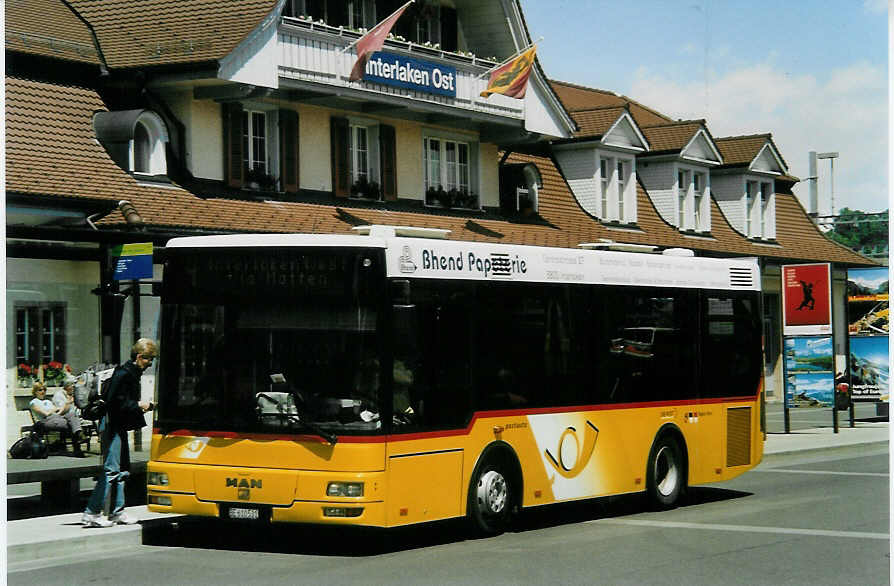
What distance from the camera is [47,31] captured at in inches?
969

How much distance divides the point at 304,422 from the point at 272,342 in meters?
0.79

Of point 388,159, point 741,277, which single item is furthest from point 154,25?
point 741,277

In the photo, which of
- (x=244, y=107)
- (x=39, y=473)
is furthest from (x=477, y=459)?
(x=244, y=107)

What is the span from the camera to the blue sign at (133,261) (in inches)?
617

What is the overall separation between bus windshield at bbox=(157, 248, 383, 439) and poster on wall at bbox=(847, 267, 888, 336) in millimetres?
35480

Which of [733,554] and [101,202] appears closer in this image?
[733,554]

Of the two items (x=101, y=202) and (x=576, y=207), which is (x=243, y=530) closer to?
(x=101, y=202)

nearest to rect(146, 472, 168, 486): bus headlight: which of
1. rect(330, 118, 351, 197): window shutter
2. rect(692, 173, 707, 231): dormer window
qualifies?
rect(330, 118, 351, 197): window shutter

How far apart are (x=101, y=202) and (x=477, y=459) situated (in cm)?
870

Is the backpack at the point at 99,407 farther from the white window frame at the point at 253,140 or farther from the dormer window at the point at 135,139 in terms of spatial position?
the white window frame at the point at 253,140

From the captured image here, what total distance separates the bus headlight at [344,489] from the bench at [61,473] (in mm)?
3083

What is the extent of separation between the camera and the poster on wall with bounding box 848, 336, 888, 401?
40.7m

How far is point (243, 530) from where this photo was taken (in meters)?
14.9

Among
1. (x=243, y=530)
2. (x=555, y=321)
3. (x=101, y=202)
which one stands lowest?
(x=243, y=530)
